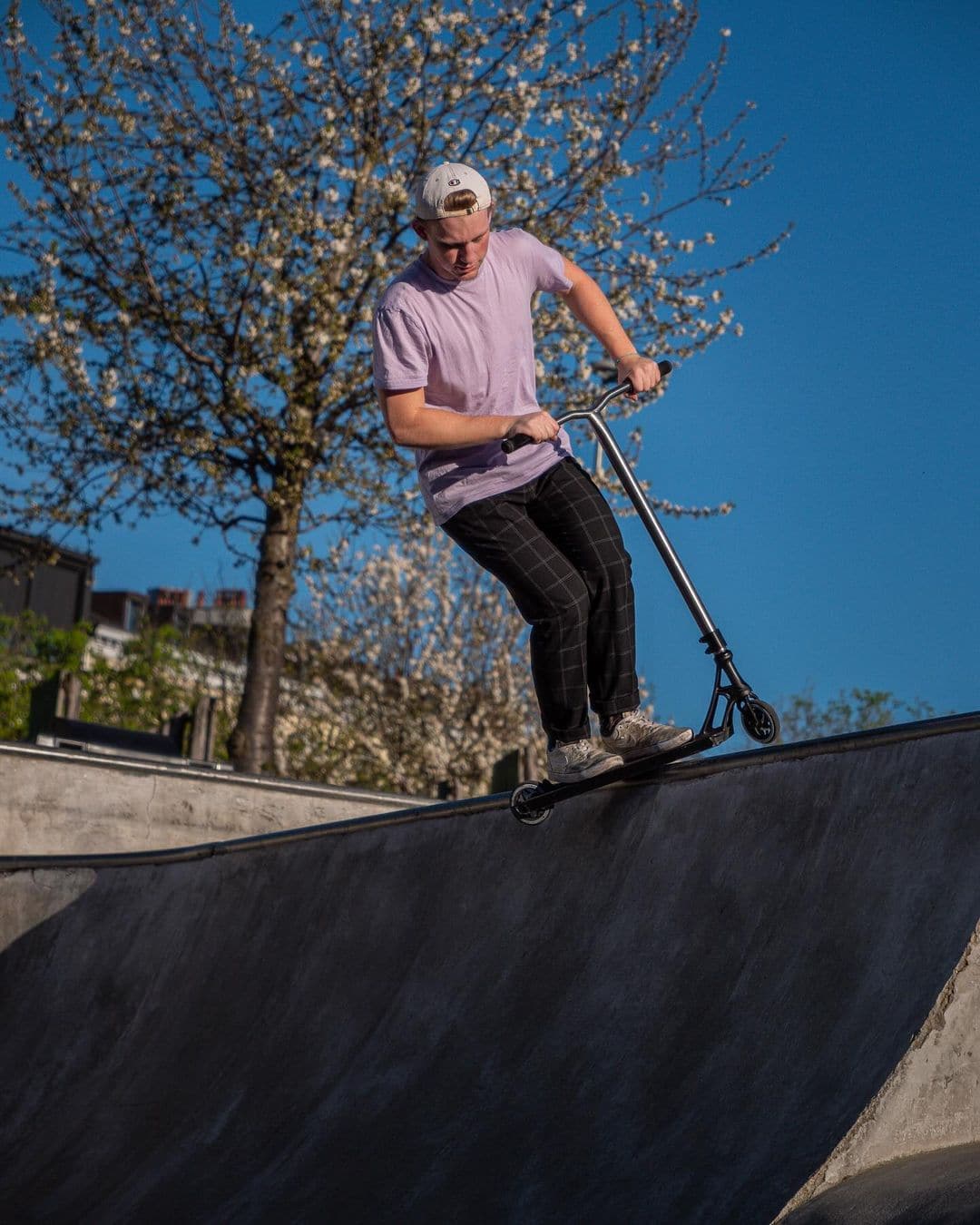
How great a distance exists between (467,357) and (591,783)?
1.55m

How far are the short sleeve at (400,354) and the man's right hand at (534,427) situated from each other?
0.39 m

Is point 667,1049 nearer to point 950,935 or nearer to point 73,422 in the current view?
point 950,935

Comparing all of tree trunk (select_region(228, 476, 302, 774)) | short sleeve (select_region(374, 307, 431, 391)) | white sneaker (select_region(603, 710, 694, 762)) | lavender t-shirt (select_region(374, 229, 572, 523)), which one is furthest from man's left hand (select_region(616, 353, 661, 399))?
tree trunk (select_region(228, 476, 302, 774))

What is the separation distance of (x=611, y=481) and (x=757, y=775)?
10.5 meters

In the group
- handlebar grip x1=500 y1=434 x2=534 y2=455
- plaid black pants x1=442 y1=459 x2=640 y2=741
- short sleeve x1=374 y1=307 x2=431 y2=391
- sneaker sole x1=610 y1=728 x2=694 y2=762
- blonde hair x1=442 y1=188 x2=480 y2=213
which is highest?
blonde hair x1=442 y1=188 x2=480 y2=213

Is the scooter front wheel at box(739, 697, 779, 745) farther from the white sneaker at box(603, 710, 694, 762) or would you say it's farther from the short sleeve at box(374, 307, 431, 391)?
the short sleeve at box(374, 307, 431, 391)

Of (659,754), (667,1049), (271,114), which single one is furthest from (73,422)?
(667,1049)

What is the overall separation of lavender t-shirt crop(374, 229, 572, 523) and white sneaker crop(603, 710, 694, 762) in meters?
0.94

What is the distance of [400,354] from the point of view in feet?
14.4

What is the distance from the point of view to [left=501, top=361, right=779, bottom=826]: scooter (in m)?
4.52

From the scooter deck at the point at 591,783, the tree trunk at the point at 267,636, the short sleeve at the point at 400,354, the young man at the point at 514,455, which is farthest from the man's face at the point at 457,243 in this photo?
the tree trunk at the point at 267,636

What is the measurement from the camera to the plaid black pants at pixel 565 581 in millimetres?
4578

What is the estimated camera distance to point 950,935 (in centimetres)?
306

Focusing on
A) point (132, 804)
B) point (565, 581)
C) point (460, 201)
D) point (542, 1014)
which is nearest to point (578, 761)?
point (565, 581)
